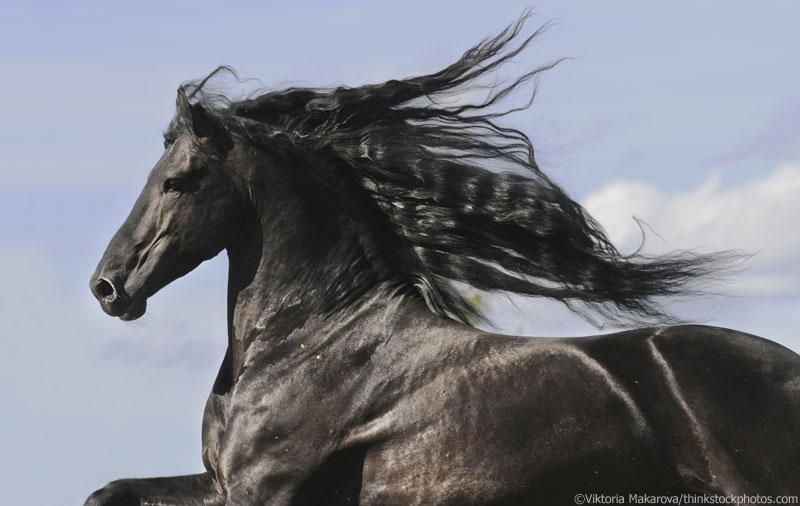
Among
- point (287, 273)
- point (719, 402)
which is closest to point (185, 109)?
point (287, 273)

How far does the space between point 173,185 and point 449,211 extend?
1336 millimetres

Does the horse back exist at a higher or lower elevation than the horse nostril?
lower

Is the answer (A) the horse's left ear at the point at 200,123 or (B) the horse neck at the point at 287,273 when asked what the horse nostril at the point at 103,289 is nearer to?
(B) the horse neck at the point at 287,273

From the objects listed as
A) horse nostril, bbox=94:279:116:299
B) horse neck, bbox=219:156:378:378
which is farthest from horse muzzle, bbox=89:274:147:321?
horse neck, bbox=219:156:378:378

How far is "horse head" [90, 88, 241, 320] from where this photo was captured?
21.4 feet

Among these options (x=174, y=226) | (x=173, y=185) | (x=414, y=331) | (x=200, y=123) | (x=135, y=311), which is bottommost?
(x=414, y=331)

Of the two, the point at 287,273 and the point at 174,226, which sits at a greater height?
the point at 174,226

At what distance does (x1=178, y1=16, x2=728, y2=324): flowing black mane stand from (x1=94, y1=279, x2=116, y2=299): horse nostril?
0.97m

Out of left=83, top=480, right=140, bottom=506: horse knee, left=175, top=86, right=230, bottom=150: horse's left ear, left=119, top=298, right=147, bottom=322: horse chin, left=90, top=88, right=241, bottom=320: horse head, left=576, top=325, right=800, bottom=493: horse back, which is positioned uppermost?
left=175, top=86, right=230, bottom=150: horse's left ear

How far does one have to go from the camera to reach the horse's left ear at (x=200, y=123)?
658 cm

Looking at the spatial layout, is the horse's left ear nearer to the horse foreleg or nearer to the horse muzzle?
the horse muzzle

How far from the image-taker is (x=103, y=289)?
657cm

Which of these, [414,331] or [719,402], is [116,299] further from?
[719,402]

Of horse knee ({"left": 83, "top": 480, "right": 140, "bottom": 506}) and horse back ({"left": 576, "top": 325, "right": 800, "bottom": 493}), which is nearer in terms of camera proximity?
horse back ({"left": 576, "top": 325, "right": 800, "bottom": 493})
